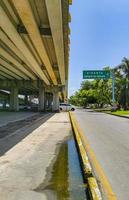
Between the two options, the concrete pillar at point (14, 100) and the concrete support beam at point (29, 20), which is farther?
the concrete pillar at point (14, 100)

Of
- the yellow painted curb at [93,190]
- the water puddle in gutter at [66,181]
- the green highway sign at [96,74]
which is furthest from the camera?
the green highway sign at [96,74]

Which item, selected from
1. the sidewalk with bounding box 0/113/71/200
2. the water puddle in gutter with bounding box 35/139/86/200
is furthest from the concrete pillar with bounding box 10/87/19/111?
the water puddle in gutter with bounding box 35/139/86/200

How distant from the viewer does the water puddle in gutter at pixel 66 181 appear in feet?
19.2

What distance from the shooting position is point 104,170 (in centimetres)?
799

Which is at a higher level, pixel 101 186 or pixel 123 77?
pixel 123 77

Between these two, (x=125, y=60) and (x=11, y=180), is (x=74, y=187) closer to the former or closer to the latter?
(x=11, y=180)

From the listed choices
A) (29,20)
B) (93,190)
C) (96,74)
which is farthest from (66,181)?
(96,74)

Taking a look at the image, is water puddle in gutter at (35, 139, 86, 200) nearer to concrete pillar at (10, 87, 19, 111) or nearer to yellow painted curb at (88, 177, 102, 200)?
yellow painted curb at (88, 177, 102, 200)

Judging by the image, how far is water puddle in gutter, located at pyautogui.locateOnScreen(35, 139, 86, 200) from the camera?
585 cm

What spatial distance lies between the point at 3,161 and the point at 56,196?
141 inches

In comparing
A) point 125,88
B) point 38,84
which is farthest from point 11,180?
point 125,88

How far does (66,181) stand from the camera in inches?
272

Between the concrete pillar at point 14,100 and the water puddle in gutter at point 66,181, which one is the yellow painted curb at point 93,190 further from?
the concrete pillar at point 14,100

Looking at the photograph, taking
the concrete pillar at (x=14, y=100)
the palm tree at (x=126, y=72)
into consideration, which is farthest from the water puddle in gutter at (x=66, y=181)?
the palm tree at (x=126, y=72)
